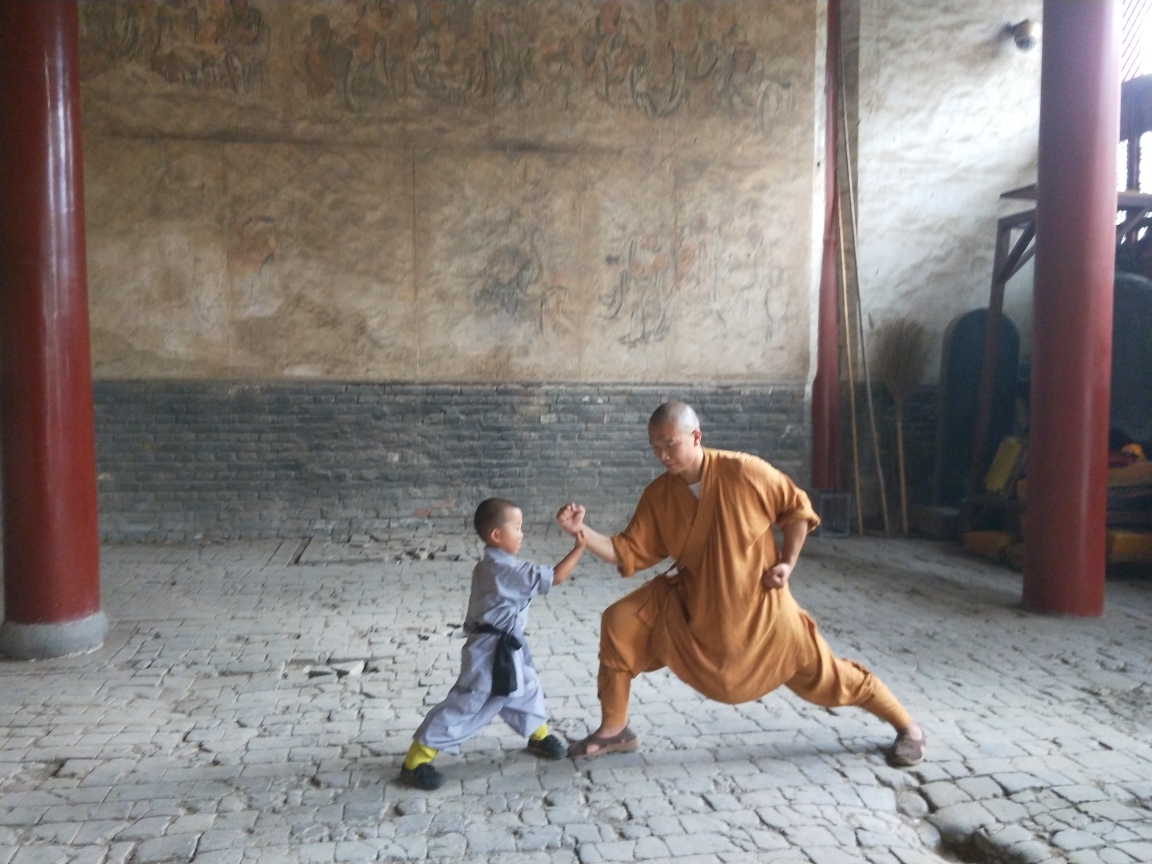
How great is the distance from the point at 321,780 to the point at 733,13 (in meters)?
8.68

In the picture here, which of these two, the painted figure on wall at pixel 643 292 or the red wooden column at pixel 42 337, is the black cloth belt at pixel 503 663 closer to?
the red wooden column at pixel 42 337

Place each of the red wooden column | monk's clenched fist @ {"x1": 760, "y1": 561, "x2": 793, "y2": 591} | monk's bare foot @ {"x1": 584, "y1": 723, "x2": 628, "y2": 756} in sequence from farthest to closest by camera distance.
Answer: the red wooden column → monk's bare foot @ {"x1": 584, "y1": 723, "x2": 628, "y2": 756} → monk's clenched fist @ {"x1": 760, "y1": 561, "x2": 793, "y2": 591}

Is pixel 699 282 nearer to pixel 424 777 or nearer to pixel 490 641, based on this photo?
pixel 490 641

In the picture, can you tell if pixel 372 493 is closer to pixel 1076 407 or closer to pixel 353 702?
pixel 353 702

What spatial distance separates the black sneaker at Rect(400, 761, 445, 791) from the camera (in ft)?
12.1

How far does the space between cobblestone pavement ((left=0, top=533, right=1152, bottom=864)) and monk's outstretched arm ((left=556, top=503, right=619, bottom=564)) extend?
0.92m

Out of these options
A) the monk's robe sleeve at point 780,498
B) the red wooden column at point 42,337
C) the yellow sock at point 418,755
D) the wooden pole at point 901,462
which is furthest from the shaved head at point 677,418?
the wooden pole at point 901,462

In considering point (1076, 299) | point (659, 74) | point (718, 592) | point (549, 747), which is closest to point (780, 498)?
point (718, 592)

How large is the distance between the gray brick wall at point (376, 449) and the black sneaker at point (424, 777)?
582cm

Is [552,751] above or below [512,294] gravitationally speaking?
below

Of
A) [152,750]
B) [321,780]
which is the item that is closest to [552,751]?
[321,780]

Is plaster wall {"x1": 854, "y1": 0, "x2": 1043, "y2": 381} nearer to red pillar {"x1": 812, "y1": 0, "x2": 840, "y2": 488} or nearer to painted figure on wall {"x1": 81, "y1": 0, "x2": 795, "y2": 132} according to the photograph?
red pillar {"x1": 812, "y1": 0, "x2": 840, "y2": 488}

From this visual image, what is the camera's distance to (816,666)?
12.5 feet

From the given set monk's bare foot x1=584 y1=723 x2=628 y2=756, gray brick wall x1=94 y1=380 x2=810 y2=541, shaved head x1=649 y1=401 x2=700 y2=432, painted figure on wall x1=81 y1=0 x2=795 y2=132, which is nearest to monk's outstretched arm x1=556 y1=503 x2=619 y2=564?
shaved head x1=649 y1=401 x2=700 y2=432
